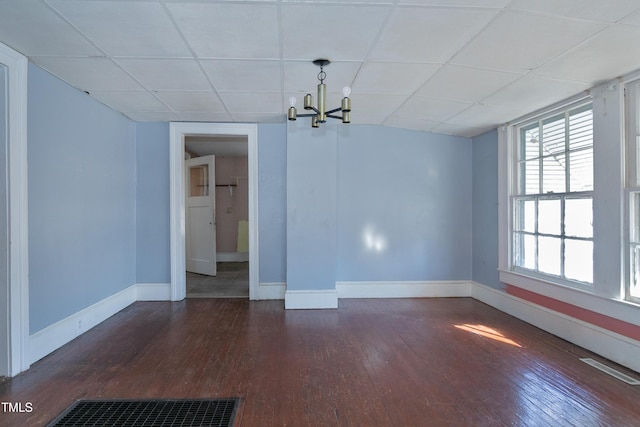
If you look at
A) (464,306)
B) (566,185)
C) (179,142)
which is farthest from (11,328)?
(566,185)

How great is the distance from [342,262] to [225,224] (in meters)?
4.38

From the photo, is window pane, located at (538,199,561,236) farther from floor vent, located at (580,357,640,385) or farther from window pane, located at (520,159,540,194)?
floor vent, located at (580,357,640,385)

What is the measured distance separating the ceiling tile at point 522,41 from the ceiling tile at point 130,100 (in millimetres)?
3014

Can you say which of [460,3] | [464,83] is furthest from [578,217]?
[460,3]

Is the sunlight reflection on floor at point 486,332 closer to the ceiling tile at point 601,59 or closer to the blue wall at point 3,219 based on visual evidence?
the ceiling tile at point 601,59

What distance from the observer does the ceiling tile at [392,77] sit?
2654 millimetres

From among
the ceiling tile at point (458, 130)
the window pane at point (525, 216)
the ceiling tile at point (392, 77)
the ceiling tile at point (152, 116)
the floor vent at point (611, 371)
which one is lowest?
the floor vent at point (611, 371)

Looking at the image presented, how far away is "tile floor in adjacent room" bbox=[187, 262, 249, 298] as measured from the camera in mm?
4742

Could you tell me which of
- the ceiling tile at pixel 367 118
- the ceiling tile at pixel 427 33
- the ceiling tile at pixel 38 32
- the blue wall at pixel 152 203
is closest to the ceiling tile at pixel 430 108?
the ceiling tile at pixel 367 118

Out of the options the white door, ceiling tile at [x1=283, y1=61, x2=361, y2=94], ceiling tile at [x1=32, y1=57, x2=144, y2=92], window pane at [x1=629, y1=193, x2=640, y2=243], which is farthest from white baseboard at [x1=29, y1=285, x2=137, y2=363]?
window pane at [x1=629, y1=193, x2=640, y2=243]

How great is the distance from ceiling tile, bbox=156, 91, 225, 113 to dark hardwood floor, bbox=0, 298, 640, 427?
2.41 meters

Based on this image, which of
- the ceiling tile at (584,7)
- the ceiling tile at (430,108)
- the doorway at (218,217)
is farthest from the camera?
the doorway at (218,217)

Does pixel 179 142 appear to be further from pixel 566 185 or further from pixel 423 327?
pixel 566 185

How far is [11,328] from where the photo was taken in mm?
2402
